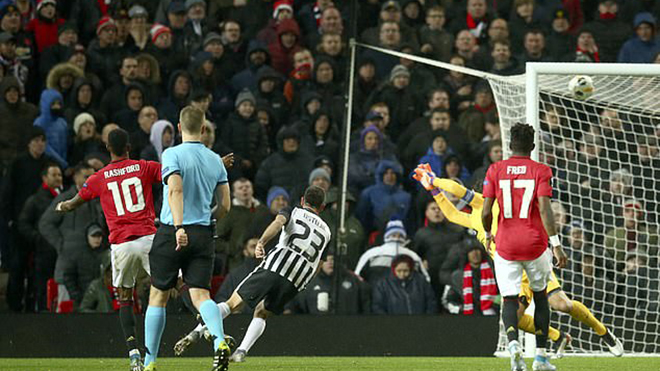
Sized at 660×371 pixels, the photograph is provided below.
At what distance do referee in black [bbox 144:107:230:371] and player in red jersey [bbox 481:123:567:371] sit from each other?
1763 mm

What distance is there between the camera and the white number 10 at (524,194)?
24.3 ft

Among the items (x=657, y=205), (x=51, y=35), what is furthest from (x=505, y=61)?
(x=51, y=35)

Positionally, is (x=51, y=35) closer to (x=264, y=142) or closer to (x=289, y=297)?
(x=264, y=142)

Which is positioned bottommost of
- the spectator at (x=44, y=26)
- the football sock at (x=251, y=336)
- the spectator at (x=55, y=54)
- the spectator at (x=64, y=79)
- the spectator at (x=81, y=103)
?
the football sock at (x=251, y=336)

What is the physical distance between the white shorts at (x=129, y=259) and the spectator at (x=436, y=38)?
672cm

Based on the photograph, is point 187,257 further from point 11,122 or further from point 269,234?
point 11,122

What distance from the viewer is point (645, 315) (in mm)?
11461

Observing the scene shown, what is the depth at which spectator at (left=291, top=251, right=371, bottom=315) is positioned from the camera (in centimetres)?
1149

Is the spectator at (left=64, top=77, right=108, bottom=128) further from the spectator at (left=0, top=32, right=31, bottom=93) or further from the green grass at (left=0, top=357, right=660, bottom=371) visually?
the green grass at (left=0, top=357, right=660, bottom=371)

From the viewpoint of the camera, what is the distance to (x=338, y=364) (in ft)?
31.2

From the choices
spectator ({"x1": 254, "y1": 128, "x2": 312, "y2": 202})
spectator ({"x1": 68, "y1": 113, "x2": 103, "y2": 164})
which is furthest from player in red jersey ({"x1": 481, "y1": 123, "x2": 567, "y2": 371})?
spectator ({"x1": 68, "y1": 113, "x2": 103, "y2": 164})

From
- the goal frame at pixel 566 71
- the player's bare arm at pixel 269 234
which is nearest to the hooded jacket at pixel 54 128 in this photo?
the player's bare arm at pixel 269 234

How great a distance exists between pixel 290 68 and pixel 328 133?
1.36 metres

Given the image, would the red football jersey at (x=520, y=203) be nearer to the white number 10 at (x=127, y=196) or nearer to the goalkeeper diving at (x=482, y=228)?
the goalkeeper diving at (x=482, y=228)
